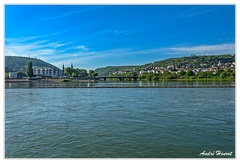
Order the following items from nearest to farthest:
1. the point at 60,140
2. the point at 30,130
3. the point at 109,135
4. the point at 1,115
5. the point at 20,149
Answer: the point at 1,115 → the point at 20,149 → the point at 60,140 → the point at 109,135 → the point at 30,130

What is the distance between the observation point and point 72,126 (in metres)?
5.60

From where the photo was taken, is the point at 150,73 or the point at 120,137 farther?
the point at 150,73

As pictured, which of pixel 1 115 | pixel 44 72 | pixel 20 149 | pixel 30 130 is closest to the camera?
pixel 1 115

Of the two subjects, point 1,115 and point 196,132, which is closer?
point 1,115

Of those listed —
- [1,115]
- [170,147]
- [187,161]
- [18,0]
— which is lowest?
[170,147]

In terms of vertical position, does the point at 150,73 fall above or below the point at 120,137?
above

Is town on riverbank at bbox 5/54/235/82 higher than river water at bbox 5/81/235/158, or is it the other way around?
town on riverbank at bbox 5/54/235/82

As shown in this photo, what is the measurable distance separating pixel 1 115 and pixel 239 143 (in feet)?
12.9

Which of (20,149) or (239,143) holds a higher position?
(239,143)

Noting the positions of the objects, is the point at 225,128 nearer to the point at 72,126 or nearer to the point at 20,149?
the point at 72,126

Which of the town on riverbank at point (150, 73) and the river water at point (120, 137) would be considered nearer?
the river water at point (120, 137)

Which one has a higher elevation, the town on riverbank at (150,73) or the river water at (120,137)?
the town on riverbank at (150,73)

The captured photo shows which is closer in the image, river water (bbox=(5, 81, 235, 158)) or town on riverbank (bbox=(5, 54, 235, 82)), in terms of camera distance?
river water (bbox=(5, 81, 235, 158))

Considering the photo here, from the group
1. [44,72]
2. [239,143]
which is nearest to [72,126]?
[239,143]
